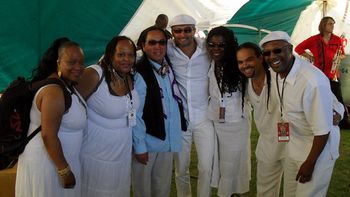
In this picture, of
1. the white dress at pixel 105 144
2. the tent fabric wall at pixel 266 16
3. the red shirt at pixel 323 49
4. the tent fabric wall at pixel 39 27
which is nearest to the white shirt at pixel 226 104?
the white dress at pixel 105 144

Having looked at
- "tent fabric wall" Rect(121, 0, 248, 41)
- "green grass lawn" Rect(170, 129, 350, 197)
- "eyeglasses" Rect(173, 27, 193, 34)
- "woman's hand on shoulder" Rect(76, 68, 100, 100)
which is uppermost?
"tent fabric wall" Rect(121, 0, 248, 41)

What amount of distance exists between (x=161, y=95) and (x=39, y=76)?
0.94m

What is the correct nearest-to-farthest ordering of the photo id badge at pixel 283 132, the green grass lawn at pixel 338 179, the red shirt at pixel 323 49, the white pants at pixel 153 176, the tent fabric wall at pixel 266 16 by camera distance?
the photo id badge at pixel 283 132 < the white pants at pixel 153 176 < the green grass lawn at pixel 338 179 < the red shirt at pixel 323 49 < the tent fabric wall at pixel 266 16

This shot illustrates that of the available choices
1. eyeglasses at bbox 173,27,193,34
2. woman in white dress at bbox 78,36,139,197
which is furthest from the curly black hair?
eyeglasses at bbox 173,27,193,34

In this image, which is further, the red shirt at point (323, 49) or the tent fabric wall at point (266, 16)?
the tent fabric wall at point (266, 16)

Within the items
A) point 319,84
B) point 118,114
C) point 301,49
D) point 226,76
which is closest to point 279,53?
point 319,84

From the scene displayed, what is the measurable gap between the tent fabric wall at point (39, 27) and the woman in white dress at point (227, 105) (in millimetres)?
2021

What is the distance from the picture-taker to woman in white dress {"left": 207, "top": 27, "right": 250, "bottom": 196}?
9.91 feet

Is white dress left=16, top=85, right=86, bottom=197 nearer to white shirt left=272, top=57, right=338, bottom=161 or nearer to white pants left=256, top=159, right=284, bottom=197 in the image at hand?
white shirt left=272, top=57, right=338, bottom=161

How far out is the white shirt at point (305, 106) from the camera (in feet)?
7.30

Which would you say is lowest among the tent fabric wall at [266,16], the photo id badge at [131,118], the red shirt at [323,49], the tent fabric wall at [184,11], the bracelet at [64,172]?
the bracelet at [64,172]

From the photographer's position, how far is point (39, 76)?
214cm

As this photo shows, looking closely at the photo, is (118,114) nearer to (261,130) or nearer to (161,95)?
(161,95)

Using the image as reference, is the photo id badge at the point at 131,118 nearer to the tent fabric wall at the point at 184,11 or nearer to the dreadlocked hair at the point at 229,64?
the dreadlocked hair at the point at 229,64
